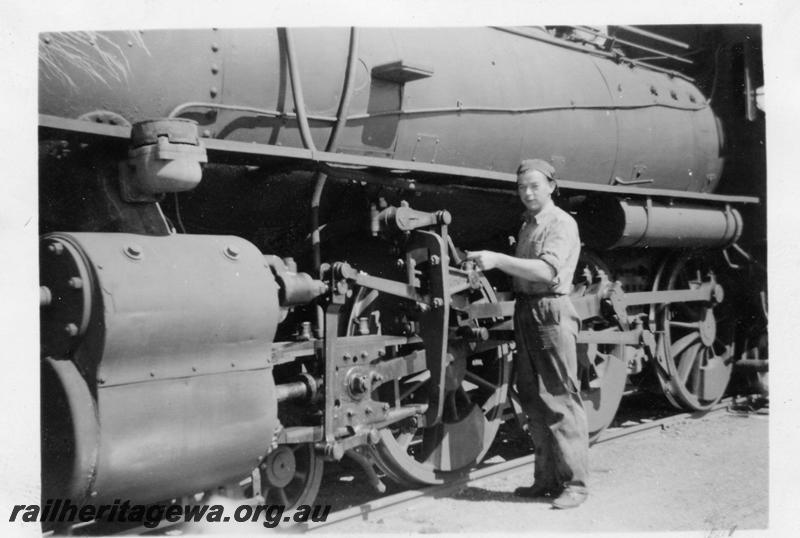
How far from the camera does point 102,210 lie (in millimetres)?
2811

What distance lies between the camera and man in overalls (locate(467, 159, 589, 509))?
4020 mm

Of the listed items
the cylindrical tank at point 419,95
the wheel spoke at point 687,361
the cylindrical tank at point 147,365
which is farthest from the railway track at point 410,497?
the cylindrical tank at point 419,95

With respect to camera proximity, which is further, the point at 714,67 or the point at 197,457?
the point at 714,67

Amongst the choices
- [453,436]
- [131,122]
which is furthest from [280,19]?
[453,436]

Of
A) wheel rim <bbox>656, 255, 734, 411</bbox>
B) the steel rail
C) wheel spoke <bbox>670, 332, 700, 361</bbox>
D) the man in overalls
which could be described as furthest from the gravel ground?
wheel spoke <bbox>670, 332, 700, 361</bbox>

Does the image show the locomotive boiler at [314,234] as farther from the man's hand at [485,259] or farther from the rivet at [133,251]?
the man's hand at [485,259]

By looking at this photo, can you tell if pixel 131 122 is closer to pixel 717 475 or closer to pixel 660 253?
pixel 717 475

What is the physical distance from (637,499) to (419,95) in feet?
8.20

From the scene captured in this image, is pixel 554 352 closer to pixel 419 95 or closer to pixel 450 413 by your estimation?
pixel 450 413

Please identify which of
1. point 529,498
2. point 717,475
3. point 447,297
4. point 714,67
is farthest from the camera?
point 714,67

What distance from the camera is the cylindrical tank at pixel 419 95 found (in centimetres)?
288

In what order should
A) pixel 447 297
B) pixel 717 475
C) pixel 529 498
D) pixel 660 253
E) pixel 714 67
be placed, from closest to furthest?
1. pixel 447 297
2. pixel 529 498
3. pixel 717 475
4. pixel 660 253
5. pixel 714 67

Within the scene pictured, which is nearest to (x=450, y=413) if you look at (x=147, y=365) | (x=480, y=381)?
(x=480, y=381)

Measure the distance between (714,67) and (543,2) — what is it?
4.10 meters
